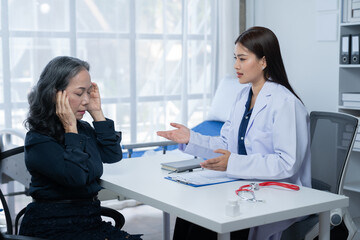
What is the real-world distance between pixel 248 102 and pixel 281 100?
0.25 meters

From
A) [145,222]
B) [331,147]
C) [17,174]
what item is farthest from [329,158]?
[145,222]

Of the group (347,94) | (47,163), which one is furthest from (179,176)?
(347,94)

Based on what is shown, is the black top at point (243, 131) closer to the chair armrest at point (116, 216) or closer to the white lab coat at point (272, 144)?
the white lab coat at point (272, 144)

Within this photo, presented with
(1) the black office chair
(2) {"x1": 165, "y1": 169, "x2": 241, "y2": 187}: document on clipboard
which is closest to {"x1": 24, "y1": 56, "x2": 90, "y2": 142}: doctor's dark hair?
(1) the black office chair

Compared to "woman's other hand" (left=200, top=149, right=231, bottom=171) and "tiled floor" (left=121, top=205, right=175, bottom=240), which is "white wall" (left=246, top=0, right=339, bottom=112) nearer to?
"tiled floor" (left=121, top=205, right=175, bottom=240)

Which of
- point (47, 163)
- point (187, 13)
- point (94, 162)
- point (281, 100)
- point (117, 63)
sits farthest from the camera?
point (187, 13)

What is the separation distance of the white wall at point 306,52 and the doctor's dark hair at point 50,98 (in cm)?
276

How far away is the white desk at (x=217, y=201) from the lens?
5.20 ft

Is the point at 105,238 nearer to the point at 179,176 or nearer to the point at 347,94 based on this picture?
the point at 179,176

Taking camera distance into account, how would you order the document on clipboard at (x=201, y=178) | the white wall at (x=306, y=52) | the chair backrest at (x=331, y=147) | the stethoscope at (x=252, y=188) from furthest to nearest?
the white wall at (x=306, y=52) < the chair backrest at (x=331, y=147) < the document on clipboard at (x=201, y=178) < the stethoscope at (x=252, y=188)

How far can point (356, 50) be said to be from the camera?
3.66 m

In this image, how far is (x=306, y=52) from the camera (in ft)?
14.7

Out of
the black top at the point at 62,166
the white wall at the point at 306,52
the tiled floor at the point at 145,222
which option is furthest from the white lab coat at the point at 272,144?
the white wall at the point at 306,52

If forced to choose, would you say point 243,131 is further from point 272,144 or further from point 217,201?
point 217,201
